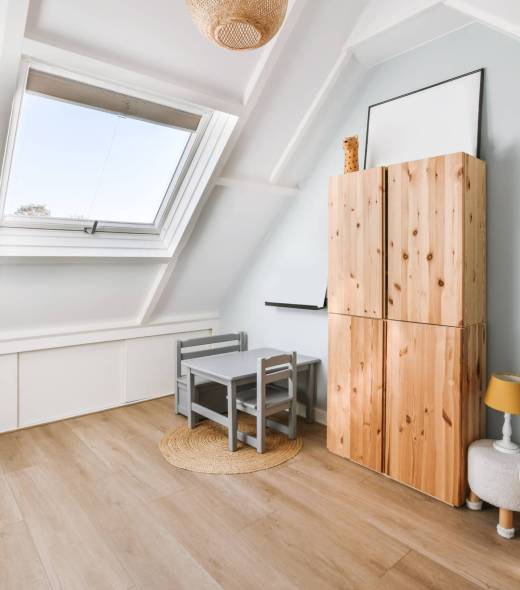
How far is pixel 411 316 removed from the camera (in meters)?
2.33

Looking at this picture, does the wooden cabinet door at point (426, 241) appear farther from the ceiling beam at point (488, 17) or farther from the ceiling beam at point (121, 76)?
the ceiling beam at point (121, 76)

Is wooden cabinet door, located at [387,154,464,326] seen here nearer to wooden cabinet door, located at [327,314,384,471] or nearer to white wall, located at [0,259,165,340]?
wooden cabinet door, located at [327,314,384,471]

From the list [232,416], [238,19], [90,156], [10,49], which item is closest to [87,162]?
[90,156]

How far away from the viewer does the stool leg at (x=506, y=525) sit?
1959mm

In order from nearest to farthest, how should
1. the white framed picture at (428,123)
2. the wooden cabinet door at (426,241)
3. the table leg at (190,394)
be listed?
the wooden cabinet door at (426,241)
the white framed picture at (428,123)
the table leg at (190,394)

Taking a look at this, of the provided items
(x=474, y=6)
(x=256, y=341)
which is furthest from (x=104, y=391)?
(x=474, y=6)

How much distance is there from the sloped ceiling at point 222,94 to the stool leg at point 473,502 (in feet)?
7.43

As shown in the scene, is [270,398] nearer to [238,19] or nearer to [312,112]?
[312,112]

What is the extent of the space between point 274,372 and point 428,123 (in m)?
1.83

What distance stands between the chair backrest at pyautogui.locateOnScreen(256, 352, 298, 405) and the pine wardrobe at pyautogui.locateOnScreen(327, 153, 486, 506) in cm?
37

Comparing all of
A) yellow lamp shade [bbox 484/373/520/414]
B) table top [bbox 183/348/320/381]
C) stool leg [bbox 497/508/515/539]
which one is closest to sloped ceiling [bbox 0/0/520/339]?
table top [bbox 183/348/320/381]

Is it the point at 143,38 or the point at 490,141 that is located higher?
the point at 143,38

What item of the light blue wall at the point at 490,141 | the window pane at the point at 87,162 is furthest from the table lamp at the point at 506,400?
the window pane at the point at 87,162

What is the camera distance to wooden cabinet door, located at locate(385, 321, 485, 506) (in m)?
2.17
